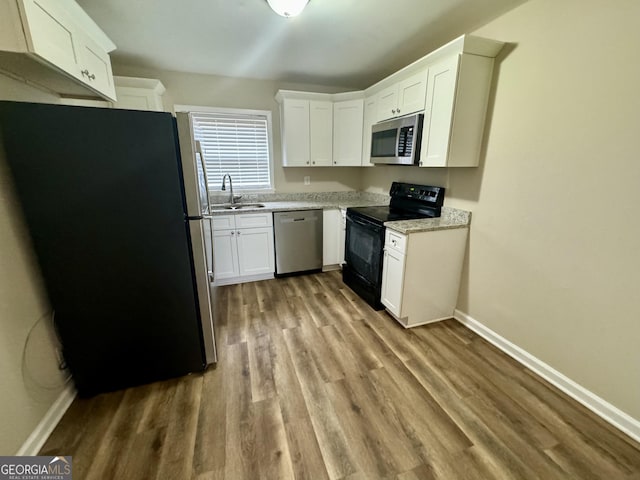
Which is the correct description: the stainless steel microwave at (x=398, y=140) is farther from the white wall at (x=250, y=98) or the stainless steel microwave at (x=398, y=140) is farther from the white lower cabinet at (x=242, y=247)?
the white lower cabinet at (x=242, y=247)

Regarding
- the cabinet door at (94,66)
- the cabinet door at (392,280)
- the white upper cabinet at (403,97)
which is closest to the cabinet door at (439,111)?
the white upper cabinet at (403,97)

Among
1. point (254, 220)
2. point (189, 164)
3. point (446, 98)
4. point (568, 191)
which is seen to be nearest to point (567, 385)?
point (568, 191)

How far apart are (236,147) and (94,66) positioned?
1.76m

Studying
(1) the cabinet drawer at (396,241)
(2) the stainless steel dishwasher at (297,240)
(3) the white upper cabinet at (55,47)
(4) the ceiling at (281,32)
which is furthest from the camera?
(2) the stainless steel dishwasher at (297,240)

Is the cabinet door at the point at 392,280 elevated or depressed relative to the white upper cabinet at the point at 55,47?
depressed

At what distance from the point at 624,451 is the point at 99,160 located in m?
3.20

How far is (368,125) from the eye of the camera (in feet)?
10.6

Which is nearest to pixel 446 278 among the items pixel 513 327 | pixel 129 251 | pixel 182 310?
pixel 513 327

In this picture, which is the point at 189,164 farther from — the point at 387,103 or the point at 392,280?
the point at 387,103

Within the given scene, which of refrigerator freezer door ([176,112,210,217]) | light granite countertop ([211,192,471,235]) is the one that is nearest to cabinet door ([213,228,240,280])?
light granite countertop ([211,192,471,235])

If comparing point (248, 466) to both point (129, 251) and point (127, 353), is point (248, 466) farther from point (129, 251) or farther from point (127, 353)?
point (129, 251)

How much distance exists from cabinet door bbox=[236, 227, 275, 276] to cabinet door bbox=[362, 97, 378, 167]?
1.52m

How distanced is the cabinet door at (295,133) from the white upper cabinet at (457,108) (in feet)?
5.44

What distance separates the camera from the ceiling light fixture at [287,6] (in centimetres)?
173
